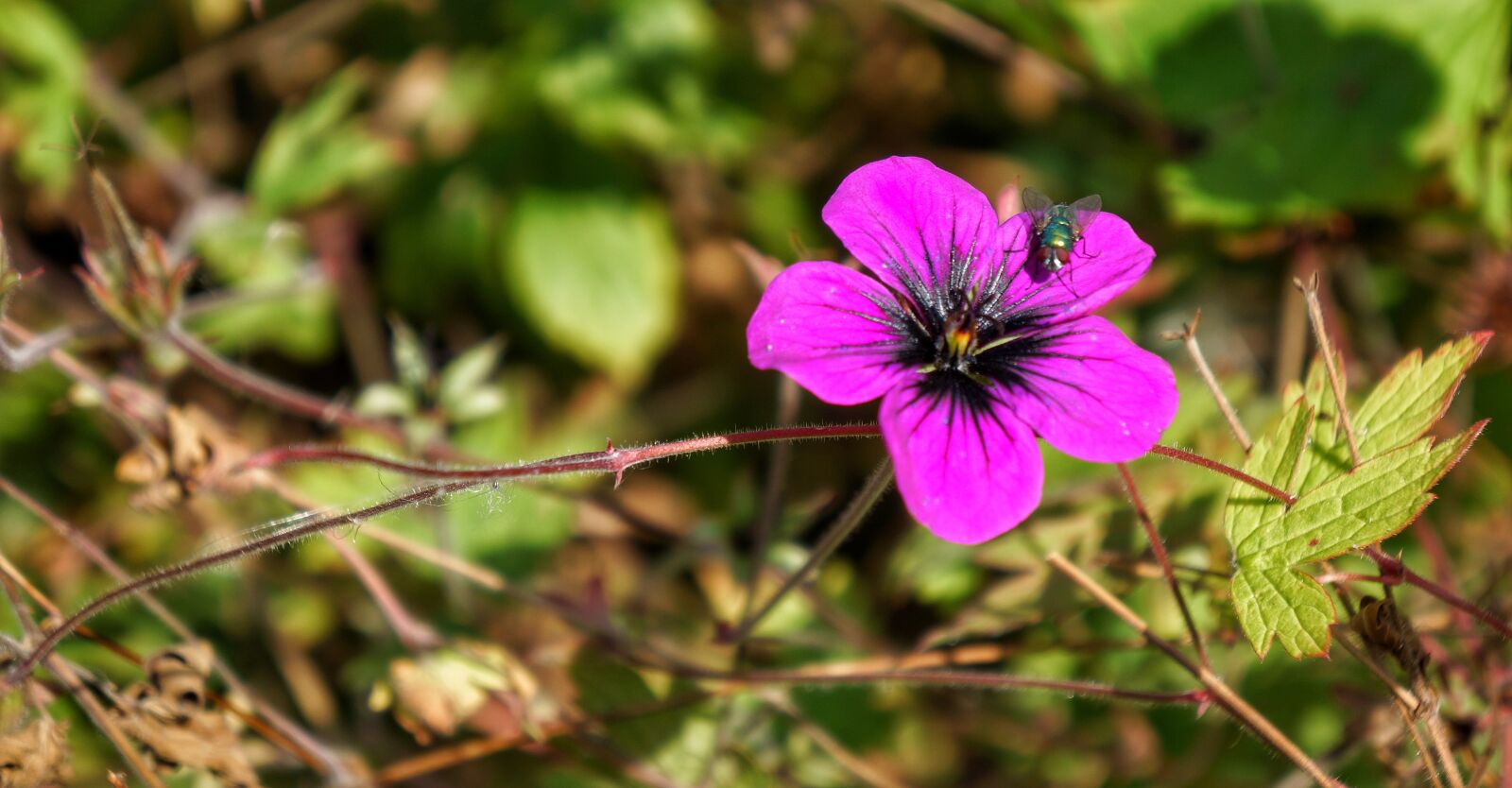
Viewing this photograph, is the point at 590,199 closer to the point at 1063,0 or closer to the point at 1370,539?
the point at 1063,0

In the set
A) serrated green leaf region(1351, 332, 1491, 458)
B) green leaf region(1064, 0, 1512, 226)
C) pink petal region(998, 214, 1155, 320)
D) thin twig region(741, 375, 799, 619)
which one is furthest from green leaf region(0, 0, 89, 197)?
serrated green leaf region(1351, 332, 1491, 458)

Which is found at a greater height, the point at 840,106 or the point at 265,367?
the point at 840,106

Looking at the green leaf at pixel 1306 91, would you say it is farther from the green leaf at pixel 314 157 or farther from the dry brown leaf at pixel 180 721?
the dry brown leaf at pixel 180 721

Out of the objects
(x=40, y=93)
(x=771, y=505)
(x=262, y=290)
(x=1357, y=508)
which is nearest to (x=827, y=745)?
(x=771, y=505)

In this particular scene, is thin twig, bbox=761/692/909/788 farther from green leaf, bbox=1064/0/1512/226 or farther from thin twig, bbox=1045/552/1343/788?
green leaf, bbox=1064/0/1512/226

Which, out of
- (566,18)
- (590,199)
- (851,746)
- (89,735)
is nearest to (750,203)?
(590,199)

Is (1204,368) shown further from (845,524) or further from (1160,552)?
(845,524)
